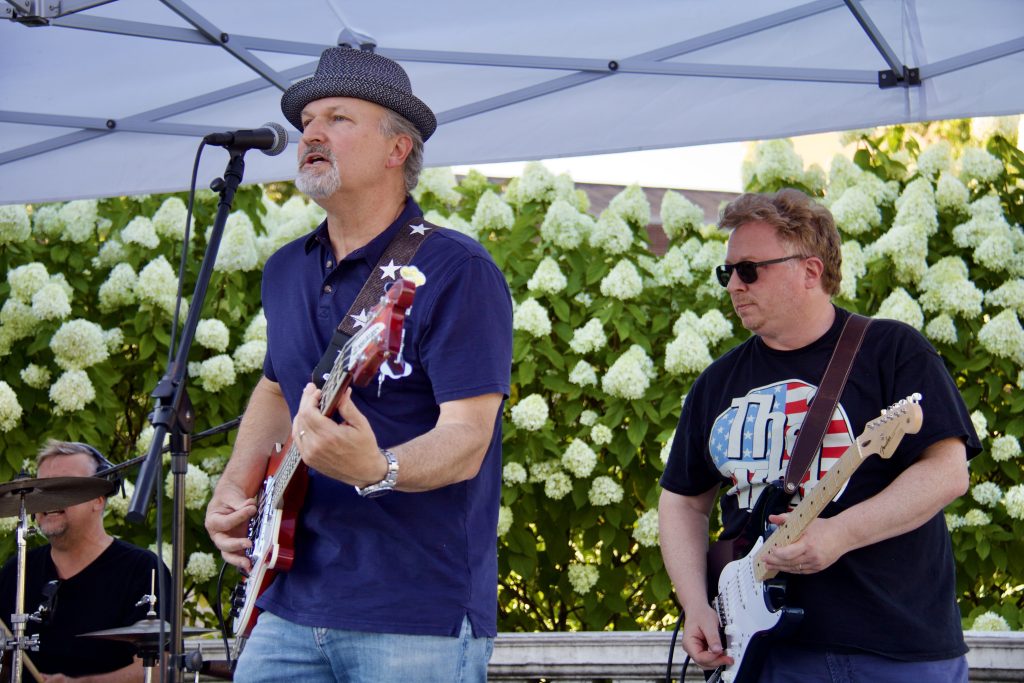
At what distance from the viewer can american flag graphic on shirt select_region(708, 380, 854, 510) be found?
3.26 metres

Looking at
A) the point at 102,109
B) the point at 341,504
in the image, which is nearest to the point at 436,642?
the point at 341,504

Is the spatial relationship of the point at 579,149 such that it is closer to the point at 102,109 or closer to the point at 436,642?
the point at 102,109

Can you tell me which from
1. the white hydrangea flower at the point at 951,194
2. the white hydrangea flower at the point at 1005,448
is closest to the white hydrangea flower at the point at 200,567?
the white hydrangea flower at the point at 1005,448

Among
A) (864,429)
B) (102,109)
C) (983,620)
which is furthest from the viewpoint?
(983,620)

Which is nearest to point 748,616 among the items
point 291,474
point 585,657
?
point 291,474

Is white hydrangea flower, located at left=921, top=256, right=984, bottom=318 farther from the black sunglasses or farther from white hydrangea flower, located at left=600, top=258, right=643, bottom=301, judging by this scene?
the black sunglasses

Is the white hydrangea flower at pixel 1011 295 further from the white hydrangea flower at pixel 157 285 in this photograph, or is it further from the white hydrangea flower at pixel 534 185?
the white hydrangea flower at pixel 157 285

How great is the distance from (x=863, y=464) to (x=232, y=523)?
1.62 meters

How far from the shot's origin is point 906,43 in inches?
154

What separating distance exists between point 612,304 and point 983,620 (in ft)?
6.72

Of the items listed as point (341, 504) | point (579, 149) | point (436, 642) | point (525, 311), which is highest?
point (579, 149)

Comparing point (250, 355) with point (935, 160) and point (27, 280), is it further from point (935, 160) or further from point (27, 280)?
point (935, 160)

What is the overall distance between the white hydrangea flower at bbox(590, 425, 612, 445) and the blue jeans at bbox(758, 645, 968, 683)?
2.26m

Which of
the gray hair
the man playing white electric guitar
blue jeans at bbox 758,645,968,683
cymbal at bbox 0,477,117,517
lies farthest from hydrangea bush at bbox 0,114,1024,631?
the gray hair
